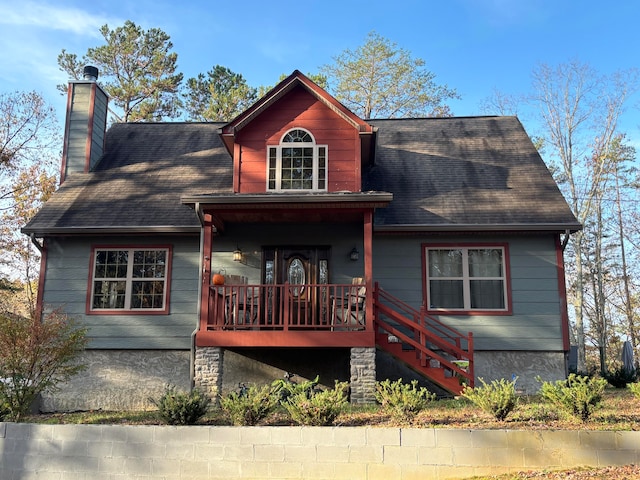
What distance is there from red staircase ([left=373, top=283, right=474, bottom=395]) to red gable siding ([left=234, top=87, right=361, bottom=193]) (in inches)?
102

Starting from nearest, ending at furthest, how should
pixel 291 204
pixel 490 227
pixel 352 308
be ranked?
pixel 291 204
pixel 352 308
pixel 490 227

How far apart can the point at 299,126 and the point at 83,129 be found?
569cm

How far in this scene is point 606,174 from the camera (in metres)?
25.2

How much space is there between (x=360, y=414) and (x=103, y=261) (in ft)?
22.9

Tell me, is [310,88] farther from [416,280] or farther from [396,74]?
[396,74]

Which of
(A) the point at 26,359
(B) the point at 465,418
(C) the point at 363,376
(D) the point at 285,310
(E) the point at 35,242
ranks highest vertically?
(E) the point at 35,242

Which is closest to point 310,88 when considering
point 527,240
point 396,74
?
point 527,240

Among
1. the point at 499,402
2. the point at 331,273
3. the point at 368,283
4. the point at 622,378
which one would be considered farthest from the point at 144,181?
the point at 622,378

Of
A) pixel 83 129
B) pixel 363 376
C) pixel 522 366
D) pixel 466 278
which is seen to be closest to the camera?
pixel 363 376

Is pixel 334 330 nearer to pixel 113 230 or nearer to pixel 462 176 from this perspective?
pixel 462 176

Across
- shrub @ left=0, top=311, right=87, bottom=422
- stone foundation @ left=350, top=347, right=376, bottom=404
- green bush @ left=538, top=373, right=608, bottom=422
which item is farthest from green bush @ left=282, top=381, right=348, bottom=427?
shrub @ left=0, top=311, right=87, bottom=422

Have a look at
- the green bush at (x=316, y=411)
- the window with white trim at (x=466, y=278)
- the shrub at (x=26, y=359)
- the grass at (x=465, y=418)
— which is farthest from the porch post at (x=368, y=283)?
the shrub at (x=26, y=359)

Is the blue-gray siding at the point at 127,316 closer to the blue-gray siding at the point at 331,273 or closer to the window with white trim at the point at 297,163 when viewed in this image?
the blue-gray siding at the point at 331,273

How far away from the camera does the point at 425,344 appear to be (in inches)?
427
